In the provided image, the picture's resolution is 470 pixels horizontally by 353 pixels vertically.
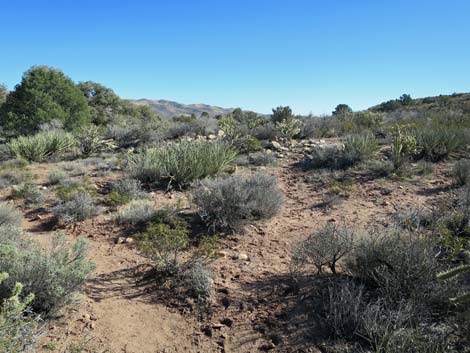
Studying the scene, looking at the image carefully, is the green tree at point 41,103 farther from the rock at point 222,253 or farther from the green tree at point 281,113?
the rock at point 222,253

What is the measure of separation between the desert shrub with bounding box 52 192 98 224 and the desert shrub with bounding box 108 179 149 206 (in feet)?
1.52

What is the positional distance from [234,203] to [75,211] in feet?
8.06

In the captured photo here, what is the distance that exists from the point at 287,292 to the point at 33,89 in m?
13.4

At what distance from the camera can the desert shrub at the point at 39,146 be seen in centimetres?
983

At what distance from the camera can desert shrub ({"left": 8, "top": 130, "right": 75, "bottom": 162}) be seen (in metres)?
9.83

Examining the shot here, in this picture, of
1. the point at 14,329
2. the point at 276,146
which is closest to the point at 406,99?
the point at 276,146

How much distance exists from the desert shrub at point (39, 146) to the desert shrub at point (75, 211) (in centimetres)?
527

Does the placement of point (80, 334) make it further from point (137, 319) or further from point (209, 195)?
point (209, 195)

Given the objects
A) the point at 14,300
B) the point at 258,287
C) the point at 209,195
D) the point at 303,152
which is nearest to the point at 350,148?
the point at 303,152

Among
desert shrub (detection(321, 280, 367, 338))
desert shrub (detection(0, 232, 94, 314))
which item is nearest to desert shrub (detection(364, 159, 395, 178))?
desert shrub (detection(321, 280, 367, 338))

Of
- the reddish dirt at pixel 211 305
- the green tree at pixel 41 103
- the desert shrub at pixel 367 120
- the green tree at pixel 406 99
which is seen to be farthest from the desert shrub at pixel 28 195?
the green tree at pixel 406 99

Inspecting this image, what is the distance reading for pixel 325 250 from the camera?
11.6 feet

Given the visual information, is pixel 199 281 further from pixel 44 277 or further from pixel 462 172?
pixel 462 172

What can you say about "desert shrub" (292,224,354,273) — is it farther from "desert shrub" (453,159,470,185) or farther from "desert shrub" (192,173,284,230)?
"desert shrub" (453,159,470,185)
